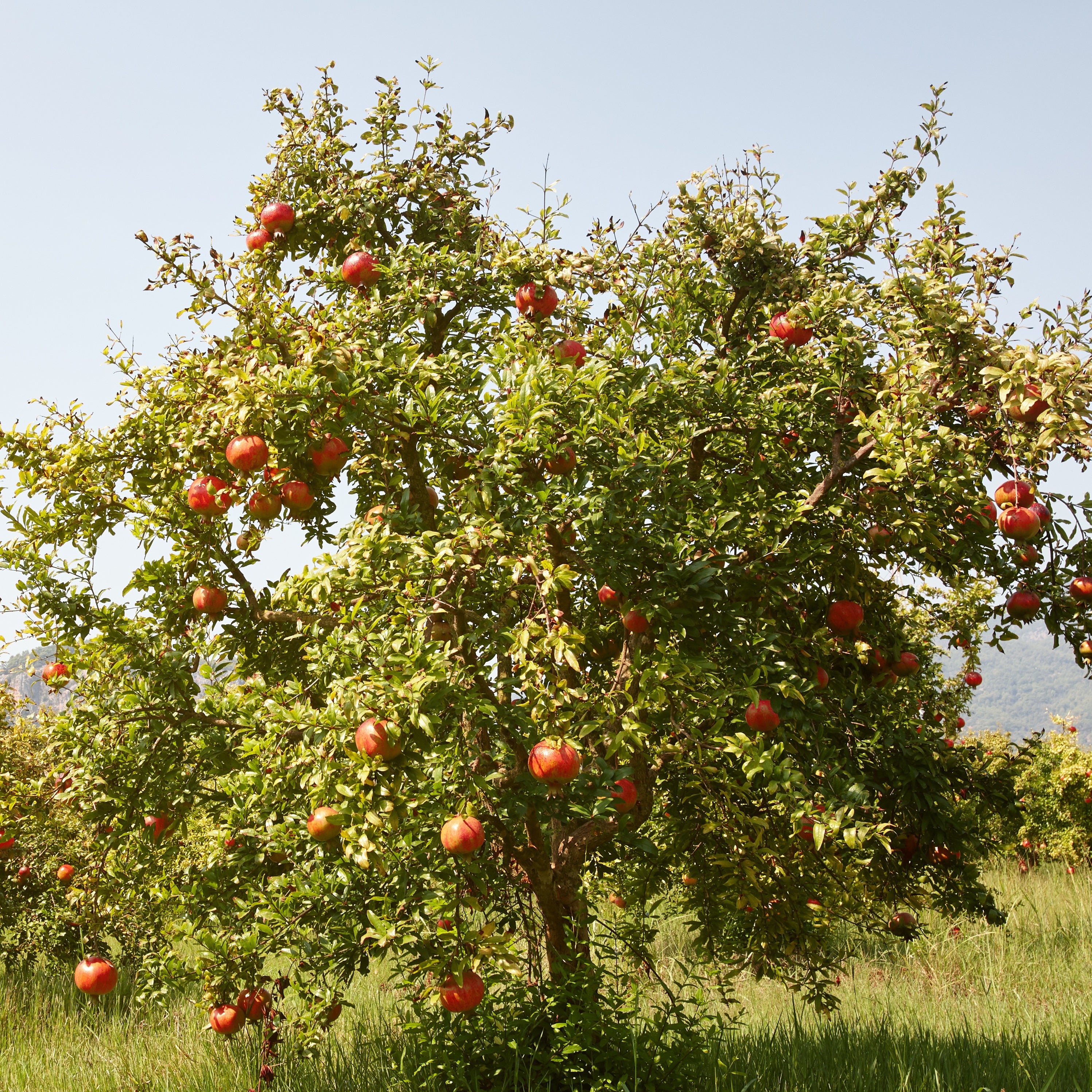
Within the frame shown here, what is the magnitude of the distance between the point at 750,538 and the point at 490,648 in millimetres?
1308

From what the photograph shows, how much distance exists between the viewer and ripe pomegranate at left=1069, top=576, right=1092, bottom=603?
3.86 meters

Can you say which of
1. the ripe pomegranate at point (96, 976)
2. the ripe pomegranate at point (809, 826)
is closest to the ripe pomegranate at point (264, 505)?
the ripe pomegranate at point (809, 826)

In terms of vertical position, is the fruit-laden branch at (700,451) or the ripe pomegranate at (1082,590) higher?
the fruit-laden branch at (700,451)

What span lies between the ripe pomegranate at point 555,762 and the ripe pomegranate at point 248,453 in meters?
1.61

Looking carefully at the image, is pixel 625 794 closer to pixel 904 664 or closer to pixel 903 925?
pixel 904 664

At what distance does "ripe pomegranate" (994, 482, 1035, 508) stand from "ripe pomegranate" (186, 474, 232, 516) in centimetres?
333

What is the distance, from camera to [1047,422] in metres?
3.17

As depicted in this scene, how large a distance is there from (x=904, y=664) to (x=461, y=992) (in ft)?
9.51

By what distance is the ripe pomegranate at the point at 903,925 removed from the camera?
207 inches

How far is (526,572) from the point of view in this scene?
3.47 metres

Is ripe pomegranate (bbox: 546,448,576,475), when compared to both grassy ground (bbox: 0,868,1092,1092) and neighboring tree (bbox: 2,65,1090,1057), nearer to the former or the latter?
neighboring tree (bbox: 2,65,1090,1057)

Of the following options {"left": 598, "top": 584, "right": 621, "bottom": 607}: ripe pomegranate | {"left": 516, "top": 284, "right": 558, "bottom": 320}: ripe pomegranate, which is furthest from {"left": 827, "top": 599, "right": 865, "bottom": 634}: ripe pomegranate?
{"left": 516, "top": 284, "right": 558, "bottom": 320}: ripe pomegranate

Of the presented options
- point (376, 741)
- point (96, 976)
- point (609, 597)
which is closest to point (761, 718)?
point (609, 597)

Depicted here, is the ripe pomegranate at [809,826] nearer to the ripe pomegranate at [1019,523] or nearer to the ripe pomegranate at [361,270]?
the ripe pomegranate at [1019,523]
